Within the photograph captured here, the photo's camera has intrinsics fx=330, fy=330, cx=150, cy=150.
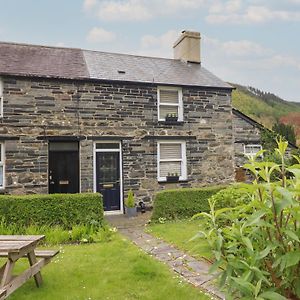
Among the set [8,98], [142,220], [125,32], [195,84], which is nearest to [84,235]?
[142,220]

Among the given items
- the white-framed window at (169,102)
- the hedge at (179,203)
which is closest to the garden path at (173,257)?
the hedge at (179,203)

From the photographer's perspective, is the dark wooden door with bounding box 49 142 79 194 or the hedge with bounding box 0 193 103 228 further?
the dark wooden door with bounding box 49 142 79 194

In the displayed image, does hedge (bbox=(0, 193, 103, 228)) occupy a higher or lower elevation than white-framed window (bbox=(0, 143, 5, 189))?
lower

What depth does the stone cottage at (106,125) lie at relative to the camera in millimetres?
12141

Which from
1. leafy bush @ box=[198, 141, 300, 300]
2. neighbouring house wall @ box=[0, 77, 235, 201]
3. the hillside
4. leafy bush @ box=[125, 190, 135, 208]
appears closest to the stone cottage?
neighbouring house wall @ box=[0, 77, 235, 201]

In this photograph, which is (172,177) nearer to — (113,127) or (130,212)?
(130,212)

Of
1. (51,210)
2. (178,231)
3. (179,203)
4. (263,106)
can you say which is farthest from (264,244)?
(263,106)

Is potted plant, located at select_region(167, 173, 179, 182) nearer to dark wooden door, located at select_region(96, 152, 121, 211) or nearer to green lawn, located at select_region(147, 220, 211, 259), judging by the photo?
dark wooden door, located at select_region(96, 152, 121, 211)

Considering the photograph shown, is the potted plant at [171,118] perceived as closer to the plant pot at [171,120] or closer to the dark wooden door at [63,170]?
the plant pot at [171,120]

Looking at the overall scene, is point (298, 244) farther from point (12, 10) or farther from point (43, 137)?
point (12, 10)

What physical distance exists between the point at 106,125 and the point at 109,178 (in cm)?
213

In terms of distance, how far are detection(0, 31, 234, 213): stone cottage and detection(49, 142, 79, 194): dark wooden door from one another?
1.5 inches

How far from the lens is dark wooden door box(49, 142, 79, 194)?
12.7 metres

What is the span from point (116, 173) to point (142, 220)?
8.81ft
